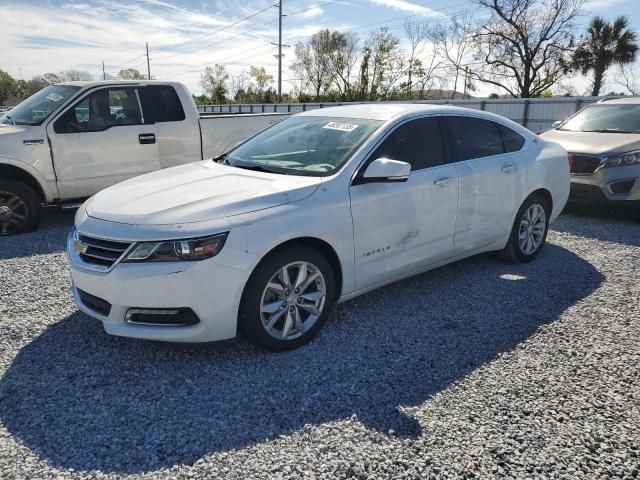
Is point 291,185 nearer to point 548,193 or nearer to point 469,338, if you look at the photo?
point 469,338

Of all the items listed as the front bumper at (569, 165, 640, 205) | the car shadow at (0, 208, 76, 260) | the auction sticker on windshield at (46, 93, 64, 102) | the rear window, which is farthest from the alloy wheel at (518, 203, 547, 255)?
the auction sticker on windshield at (46, 93, 64, 102)

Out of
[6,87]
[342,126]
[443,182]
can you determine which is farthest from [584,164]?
[6,87]

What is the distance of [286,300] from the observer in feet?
11.1

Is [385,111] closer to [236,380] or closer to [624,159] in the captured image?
[236,380]

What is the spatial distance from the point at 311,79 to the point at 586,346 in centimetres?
5043

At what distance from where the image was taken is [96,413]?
9.13 feet

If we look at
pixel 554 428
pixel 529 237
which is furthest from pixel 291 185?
pixel 529 237

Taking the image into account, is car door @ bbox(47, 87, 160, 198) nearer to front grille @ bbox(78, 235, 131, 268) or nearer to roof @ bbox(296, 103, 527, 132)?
roof @ bbox(296, 103, 527, 132)

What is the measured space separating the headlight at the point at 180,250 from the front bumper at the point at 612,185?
616 cm

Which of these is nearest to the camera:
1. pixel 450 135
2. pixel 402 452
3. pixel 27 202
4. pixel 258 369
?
pixel 402 452

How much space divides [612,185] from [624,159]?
403 millimetres

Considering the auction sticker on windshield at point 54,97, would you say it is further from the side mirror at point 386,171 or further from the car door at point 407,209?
the side mirror at point 386,171

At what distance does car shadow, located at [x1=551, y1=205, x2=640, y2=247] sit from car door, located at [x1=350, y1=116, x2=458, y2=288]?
3.21 m

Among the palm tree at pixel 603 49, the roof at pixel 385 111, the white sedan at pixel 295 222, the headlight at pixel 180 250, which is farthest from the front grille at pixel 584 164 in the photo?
the palm tree at pixel 603 49
